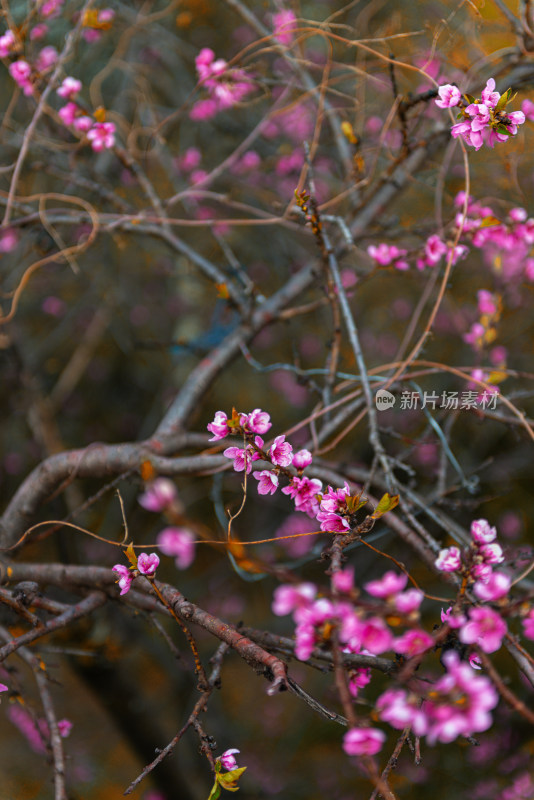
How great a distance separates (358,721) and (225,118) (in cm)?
258

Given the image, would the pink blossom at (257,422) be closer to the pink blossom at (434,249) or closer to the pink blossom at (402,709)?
the pink blossom at (402,709)

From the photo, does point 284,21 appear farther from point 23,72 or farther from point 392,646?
point 392,646

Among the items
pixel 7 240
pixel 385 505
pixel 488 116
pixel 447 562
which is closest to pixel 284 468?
pixel 385 505

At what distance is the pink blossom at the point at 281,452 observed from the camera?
2.89 ft

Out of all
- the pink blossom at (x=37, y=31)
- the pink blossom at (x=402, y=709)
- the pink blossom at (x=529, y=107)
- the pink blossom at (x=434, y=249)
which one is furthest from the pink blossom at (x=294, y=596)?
the pink blossom at (x=37, y=31)

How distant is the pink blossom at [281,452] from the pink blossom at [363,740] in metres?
0.42

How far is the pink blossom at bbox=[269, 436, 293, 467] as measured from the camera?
2.89 ft

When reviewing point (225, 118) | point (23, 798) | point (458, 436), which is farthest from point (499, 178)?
point (23, 798)

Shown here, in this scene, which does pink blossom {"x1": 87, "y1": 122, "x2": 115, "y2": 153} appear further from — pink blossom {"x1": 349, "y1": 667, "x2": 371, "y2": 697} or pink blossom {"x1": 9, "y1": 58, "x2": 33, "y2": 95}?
pink blossom {"x1": 349, "y1": 667, "x2": 371, "y2": 697}

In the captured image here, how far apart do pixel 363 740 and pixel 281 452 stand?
0.45 m

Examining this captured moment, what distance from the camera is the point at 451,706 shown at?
474 mm

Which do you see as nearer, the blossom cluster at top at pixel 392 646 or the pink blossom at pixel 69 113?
the blossom cluster at top at pixel 392 646

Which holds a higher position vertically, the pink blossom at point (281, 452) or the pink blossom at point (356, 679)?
the pink blossom at point (281, 452)

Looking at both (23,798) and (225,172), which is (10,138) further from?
(23,798)
